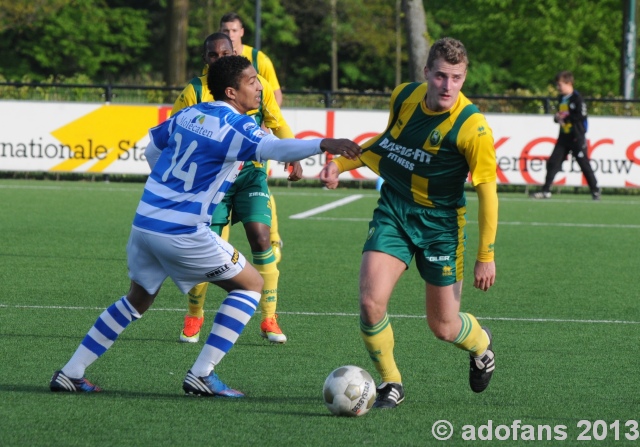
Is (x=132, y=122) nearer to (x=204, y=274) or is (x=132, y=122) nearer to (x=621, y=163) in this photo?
(x=621, y=163)

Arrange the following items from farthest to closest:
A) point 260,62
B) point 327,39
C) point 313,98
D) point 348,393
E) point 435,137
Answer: point 327,39
point 313,98
point 260,62
point 435,137
point 348,393

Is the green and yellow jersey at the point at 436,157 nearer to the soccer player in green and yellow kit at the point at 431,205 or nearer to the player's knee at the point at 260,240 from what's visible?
the soccer player in green and yellow kit at the point at 431,205

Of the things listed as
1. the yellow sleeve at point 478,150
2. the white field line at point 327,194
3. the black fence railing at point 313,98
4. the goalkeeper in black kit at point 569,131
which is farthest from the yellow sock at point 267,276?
the black fence railing at point 313,98

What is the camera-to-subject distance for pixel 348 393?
18.4 feet

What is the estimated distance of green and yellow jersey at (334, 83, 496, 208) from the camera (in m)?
5.84

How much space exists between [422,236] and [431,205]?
0.17 metres

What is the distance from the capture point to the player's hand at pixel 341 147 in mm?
5493

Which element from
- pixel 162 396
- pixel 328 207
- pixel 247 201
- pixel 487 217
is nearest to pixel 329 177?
pixel 487 217

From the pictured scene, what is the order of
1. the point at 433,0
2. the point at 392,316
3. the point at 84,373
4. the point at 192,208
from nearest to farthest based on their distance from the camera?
the point at 192,208
the point at 84,373
the point at 392,316
the point at 433,0

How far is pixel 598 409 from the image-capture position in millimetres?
5910

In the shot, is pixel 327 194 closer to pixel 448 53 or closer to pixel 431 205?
pixel 431 205

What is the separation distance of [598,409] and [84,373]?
2701 mm

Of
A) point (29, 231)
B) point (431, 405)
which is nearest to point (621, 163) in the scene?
point (29, 231)

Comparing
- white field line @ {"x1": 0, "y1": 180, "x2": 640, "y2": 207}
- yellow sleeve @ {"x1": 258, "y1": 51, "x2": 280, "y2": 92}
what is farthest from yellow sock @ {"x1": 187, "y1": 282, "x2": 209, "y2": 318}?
white field line @ {"x1": 0, "y1": 180, "x2": 640, "y2": 207}
